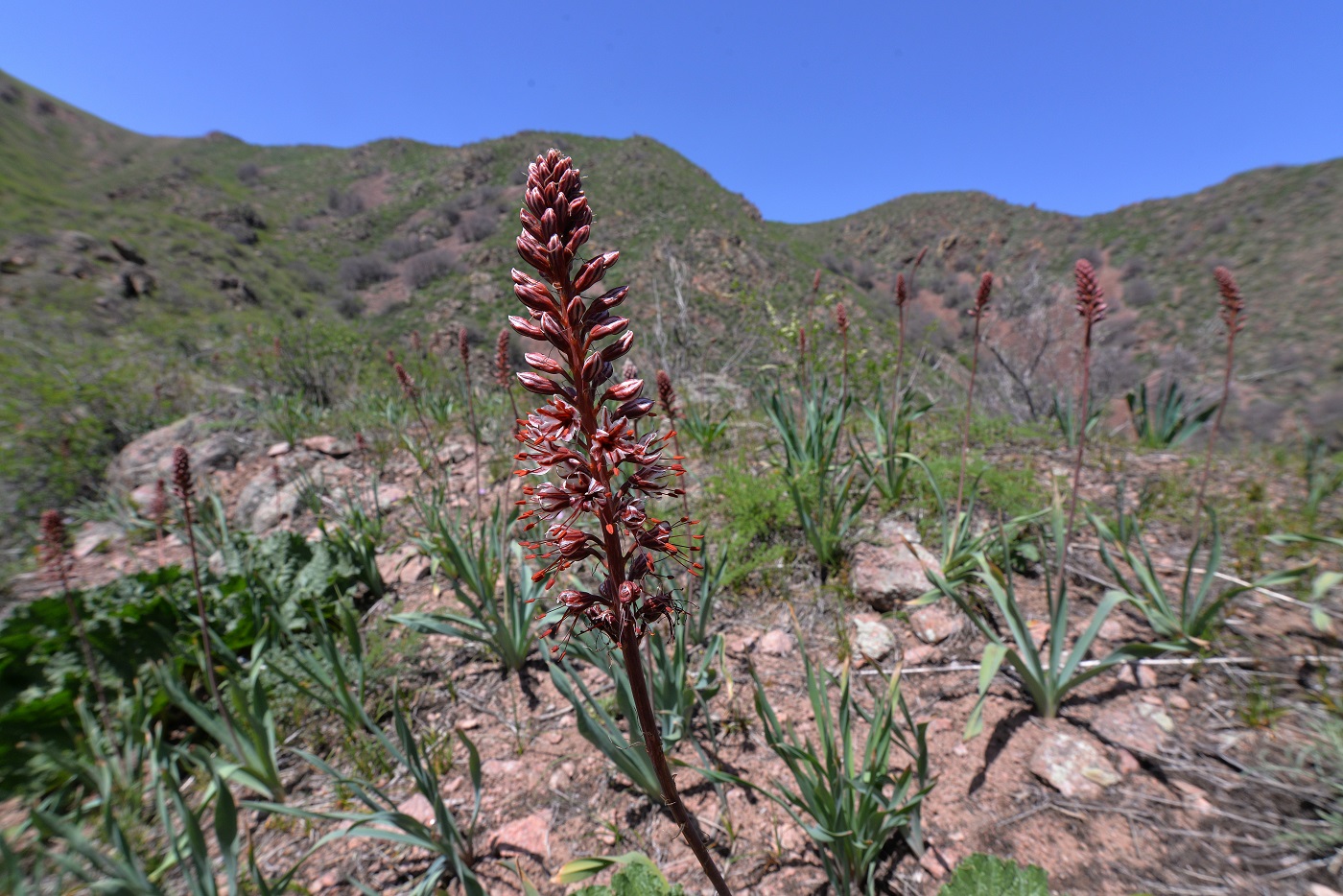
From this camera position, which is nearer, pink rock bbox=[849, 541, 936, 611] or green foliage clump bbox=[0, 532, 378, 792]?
green foliage clump bbox=[0, 532, 378, 792]

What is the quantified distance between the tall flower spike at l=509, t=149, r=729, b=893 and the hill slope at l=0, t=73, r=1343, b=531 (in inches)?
217

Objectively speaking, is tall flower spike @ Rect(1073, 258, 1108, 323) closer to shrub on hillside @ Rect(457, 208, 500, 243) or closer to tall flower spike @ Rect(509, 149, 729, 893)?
tall flower spike @ Rect(509, 149, 729, 893)

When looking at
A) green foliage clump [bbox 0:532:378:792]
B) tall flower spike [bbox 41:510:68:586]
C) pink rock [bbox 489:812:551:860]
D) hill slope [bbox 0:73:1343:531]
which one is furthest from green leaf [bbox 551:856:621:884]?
hill slope [bbox 0:73:1343:531]

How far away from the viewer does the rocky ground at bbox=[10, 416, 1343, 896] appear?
205cm

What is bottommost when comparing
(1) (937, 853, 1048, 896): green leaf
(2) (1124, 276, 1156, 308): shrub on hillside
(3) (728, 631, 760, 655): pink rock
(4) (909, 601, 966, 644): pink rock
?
(3) (728, 631, 760, 655): pink rock

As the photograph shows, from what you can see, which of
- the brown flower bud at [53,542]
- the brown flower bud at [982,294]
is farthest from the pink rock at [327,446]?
the brown flower bud at [982,294]

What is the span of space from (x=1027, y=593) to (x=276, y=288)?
3480 centimetres

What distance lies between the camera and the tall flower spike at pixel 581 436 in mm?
1208

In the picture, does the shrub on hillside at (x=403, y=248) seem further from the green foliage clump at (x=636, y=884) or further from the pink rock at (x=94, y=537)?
the green foliage clump at (x=636, y=884)

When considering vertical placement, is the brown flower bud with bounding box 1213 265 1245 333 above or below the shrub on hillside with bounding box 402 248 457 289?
below

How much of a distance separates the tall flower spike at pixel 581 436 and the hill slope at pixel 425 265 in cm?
552

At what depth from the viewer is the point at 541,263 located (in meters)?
1.22

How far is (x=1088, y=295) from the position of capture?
2.97m

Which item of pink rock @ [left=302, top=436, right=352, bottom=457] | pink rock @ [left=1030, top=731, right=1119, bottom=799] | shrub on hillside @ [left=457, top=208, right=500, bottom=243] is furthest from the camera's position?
shrub on hillside @ [left=457, top=208, right=500, bottom=243]
